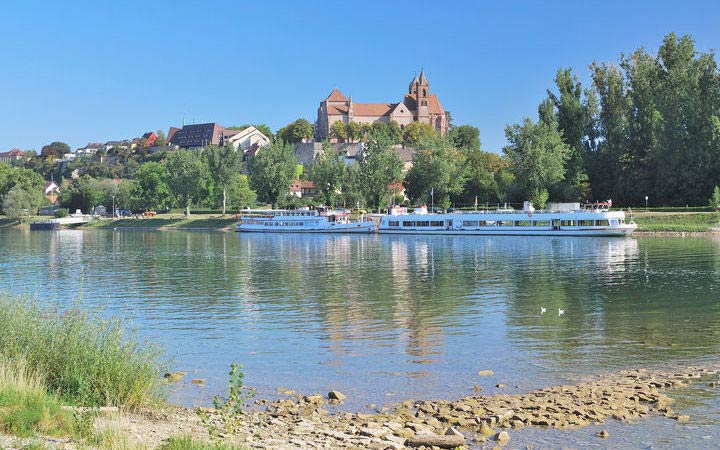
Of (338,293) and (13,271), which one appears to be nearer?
(338,293)

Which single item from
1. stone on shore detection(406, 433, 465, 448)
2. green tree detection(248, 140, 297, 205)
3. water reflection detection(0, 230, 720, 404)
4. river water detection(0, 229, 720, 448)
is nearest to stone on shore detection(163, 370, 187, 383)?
river water detection(0, 229, 720, 448)

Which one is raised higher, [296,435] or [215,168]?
[215,168]

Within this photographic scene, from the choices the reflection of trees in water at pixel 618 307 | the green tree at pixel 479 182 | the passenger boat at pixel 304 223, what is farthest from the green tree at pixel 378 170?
the reflection of trees in water at pixel 618 307

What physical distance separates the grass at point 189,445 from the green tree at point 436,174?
10095 centimetres

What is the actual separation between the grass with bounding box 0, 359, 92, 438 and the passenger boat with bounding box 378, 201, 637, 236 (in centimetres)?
7520

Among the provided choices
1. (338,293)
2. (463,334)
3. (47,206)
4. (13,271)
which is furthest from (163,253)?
(47,206)

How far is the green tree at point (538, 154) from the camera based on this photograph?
313ft

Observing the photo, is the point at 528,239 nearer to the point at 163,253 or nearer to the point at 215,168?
the point at 163,253

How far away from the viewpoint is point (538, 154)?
95375 millimetres

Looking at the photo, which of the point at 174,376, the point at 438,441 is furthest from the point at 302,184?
the point at 438,441

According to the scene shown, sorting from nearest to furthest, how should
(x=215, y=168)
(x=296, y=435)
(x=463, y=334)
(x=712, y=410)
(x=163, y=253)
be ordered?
(x=296, y=435) < (x=712, y=410) < (x=463, y=334) < (x=163, y=253) < (x=215, y=168)

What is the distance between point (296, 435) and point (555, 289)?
2628cm

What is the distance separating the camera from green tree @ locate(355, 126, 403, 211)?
118m

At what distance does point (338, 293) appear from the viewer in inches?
1518
